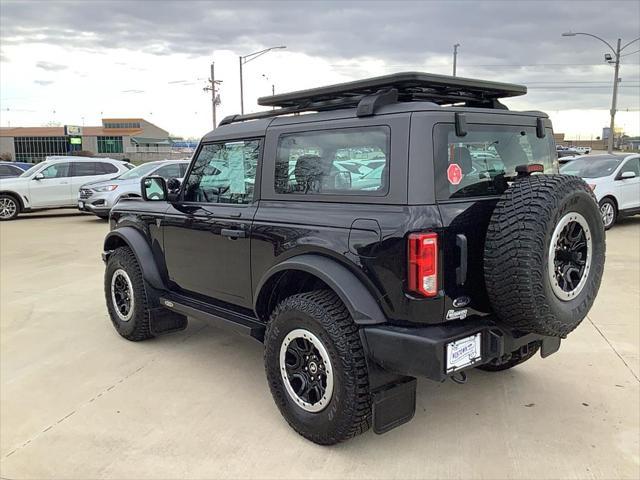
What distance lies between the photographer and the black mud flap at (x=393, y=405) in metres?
2.88

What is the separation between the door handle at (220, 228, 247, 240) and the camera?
146 inches

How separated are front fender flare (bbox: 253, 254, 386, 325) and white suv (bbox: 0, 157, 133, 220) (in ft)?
45.3

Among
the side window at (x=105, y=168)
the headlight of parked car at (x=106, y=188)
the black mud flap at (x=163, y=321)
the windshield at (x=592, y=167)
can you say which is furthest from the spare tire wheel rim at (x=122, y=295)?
the side window at (x=105, y=168)

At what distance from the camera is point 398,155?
114 inches

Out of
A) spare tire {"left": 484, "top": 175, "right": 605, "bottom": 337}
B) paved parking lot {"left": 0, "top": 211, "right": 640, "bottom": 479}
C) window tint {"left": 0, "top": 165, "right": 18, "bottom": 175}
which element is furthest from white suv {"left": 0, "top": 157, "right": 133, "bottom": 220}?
spare tire {"left": 484, "top": 175, "right": 605, "bottom": 337}

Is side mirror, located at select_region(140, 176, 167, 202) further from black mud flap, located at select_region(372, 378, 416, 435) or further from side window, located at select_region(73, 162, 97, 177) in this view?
side window, located at select_region(73, 162, 97, 177)

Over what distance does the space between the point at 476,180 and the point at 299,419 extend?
172cm

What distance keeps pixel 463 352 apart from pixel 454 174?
36.6 inches

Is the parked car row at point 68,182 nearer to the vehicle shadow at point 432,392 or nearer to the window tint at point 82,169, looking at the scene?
the window tint at point 82,169

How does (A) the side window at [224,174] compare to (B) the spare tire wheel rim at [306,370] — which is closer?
(B) the spare tire wheel rim at [306,370]

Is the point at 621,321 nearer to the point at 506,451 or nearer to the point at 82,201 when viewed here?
the point at 506,451

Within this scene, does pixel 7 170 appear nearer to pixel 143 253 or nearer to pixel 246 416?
pixel 143 253

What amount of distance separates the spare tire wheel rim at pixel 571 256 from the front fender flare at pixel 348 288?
942mm

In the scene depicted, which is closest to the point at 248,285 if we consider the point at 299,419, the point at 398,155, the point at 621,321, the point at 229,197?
the point at 229,197
